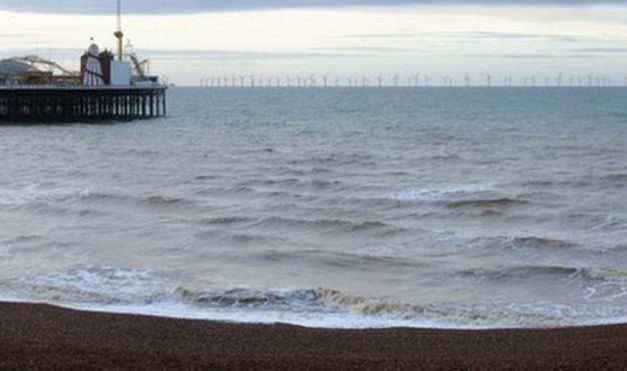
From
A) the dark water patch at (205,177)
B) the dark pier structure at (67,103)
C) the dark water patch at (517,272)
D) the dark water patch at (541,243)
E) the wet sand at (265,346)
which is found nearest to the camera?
the wet sand at (265,346)

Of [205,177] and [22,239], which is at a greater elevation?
[22,239]

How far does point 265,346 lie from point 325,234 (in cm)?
1196

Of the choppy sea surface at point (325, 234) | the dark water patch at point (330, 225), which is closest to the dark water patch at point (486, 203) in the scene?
the choppy sea surface at point (325, 234)

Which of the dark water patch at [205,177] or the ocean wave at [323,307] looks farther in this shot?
the dark water patch at [205,177]

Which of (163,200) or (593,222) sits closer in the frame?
(593,222)

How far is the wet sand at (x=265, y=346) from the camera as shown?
1052 cm

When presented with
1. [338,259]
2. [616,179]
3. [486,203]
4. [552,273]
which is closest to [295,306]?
[338,259]

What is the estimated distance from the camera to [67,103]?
7094cm

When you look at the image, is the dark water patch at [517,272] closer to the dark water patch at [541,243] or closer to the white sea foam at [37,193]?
the dark water patch at [541,243]

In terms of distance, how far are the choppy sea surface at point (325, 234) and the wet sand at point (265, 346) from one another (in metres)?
1.52

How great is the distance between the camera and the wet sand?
10.5 m

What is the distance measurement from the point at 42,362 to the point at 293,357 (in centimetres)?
256

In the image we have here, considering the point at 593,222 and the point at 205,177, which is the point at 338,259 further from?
the point at 205,177

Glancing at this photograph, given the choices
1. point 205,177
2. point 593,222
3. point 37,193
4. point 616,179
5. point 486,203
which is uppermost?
point 593,222
